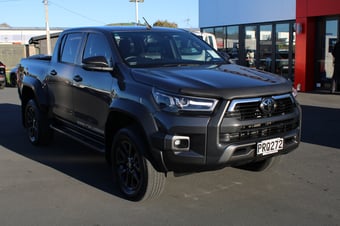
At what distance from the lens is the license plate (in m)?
4.43

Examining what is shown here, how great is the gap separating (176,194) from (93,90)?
5.27ft

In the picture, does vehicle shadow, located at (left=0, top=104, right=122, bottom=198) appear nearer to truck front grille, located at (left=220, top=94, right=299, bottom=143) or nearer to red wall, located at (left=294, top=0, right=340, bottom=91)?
truck front grille, located at (left=220, top=94, right=299, bottom=143)

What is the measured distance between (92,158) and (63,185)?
4.31ft

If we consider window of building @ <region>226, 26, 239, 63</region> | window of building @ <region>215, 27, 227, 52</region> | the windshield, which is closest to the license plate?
the windshield

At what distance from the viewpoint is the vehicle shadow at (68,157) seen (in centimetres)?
562

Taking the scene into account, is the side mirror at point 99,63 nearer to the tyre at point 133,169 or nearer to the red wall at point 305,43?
the tyre at point 133,169

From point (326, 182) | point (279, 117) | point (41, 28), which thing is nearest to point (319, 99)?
point (326, 182)

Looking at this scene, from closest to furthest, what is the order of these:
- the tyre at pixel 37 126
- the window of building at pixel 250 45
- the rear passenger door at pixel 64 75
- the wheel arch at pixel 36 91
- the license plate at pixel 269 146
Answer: the license plate at pixel 269 146
the rear passenger door at pixel 64 75
the wheel arch at pixel 36 91
the tyre at pixel 37 126
the window of building at pixel 250 45

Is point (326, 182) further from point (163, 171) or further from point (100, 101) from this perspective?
point (100, 101)

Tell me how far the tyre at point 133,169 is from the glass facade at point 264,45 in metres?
12.4

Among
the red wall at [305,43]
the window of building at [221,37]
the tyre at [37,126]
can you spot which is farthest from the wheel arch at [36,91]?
the window of building at [221,37]

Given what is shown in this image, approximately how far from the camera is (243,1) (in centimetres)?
1830

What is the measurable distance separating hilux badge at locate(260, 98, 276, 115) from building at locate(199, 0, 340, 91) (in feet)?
34.9

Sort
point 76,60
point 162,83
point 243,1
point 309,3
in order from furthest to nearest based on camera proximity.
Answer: point 243,1 → point 309,3 → point 76,60 → point 162,83
